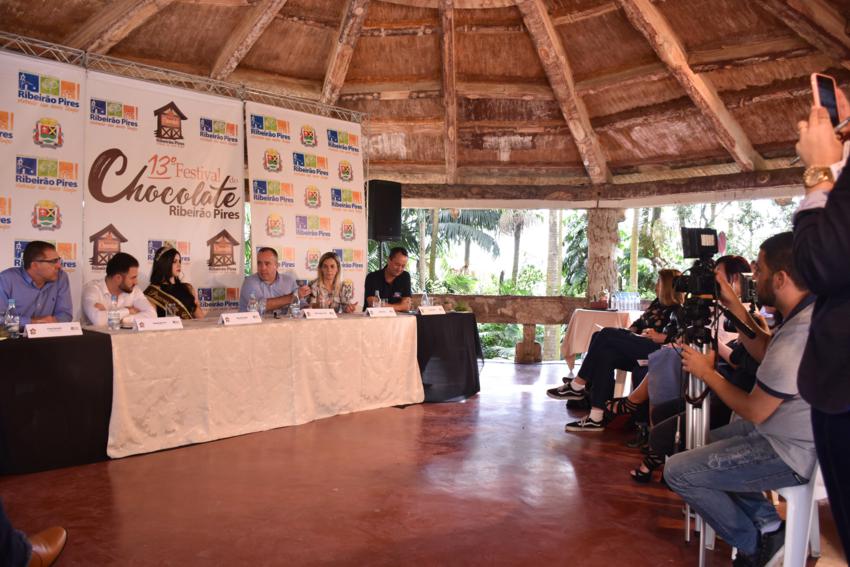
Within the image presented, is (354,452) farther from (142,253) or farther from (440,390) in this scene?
(142,253)

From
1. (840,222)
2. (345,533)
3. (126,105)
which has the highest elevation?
(126,105)

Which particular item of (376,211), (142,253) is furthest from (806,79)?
(142,253)

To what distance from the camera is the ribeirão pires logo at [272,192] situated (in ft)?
19.9

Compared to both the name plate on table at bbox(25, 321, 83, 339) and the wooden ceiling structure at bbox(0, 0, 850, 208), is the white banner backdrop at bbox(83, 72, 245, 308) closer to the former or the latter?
the wooden ceiling structure at bbox(0, 0, 850, 208)

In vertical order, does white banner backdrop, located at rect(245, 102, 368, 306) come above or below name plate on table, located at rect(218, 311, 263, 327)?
above

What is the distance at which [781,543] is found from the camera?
7.54 feet

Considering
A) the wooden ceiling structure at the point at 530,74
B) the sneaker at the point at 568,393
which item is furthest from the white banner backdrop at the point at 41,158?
the sneaker at the point at 568,393

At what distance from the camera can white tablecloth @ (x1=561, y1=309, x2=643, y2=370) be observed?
6.38m

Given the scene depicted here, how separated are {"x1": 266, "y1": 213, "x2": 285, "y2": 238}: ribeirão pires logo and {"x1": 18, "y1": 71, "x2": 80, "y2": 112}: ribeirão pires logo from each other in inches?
68.4

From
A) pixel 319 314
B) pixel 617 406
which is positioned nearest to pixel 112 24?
pixel 319 314

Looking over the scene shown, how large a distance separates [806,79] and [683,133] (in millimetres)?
1402

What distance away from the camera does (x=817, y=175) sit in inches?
50.8

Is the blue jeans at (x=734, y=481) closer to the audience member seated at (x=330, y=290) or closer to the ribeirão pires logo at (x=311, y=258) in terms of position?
the audience member seated at (x=330, y=290)

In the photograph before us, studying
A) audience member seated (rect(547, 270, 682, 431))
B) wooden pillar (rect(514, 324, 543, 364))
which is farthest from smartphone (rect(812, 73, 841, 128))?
wooden pillar (rect(514, 324, 543, 364))
